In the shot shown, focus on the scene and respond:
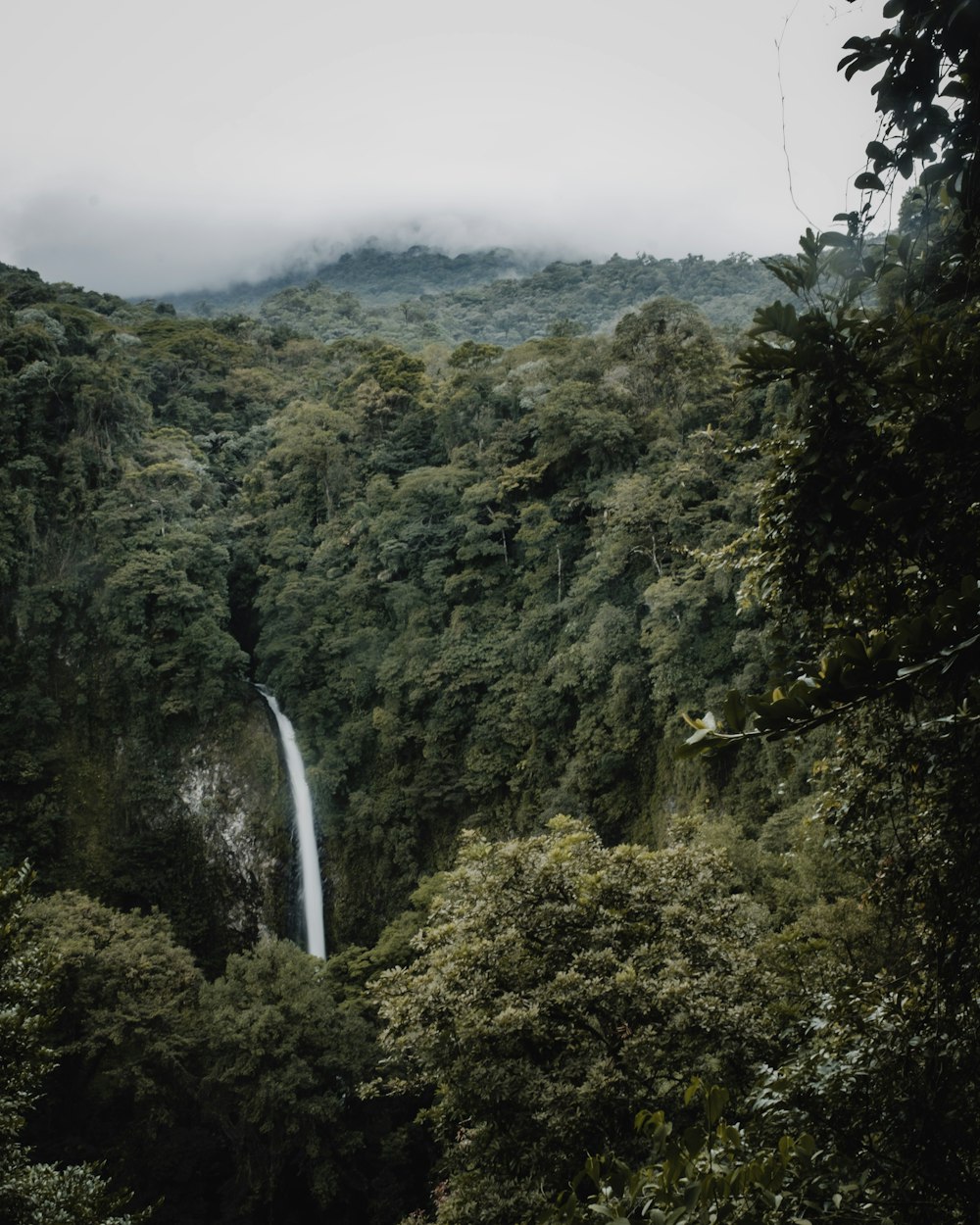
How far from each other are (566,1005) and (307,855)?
13.4 meters

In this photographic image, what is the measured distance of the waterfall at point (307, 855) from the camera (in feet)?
58.7

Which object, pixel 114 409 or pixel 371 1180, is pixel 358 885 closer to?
pixel 371 1180

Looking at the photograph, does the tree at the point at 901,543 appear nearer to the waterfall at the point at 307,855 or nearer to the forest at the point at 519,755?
the forest at the point at 519,755

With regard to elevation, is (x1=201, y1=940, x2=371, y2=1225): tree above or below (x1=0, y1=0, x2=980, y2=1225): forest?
below

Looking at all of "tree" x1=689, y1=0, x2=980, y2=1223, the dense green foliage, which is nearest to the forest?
"tree" x1=689, y1=0, x2=980, y2=1223

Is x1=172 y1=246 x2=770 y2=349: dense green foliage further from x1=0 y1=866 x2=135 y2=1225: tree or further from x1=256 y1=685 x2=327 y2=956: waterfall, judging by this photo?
x1=0 y1=866 x2=135 y2=1225: tree

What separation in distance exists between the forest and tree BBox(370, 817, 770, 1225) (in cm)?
4

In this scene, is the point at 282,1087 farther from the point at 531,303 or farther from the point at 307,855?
the point at 531,303

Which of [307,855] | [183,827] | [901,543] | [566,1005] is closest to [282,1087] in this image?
[566,1005]

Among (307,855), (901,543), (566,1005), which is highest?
(901,543)

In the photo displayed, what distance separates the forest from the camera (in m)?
2.21

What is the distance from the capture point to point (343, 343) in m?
30.6

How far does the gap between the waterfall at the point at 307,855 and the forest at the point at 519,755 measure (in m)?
0.31

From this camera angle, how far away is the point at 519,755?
1672 centimetres
